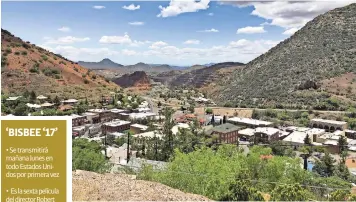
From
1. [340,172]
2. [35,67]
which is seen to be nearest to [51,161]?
[340,172]

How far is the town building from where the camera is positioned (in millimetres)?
43625

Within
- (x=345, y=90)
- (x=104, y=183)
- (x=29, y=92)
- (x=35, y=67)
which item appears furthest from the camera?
(x=345, y=90)

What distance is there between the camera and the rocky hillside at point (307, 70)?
59469 millimetres

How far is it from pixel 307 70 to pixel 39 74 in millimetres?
43371

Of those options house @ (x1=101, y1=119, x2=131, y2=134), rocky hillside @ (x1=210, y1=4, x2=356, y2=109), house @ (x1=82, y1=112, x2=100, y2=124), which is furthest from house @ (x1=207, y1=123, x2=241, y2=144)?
rocky hillside @ (x1=210, y1=4, x2=356, y2=109)

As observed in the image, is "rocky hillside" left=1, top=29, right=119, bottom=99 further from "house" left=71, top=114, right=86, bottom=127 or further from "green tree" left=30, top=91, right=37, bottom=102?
"house" left=71, top=114, right=86, bottom=127

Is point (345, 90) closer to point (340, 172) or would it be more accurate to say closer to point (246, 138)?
point (246, 138)

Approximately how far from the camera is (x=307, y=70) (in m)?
67.0

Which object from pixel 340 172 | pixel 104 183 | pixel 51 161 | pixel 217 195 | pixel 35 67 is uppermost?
pixel 35 67

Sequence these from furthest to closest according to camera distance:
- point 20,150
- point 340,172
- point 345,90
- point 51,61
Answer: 1. point 345,90
2. point 51,61
3. point 340,172
4. point 20,150

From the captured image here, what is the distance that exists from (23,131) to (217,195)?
772 cm

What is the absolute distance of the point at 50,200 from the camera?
5.53m

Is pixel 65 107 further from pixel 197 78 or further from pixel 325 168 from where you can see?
pixel 197 78

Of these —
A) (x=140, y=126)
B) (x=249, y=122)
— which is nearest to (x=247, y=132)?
(x=249, y=122)
